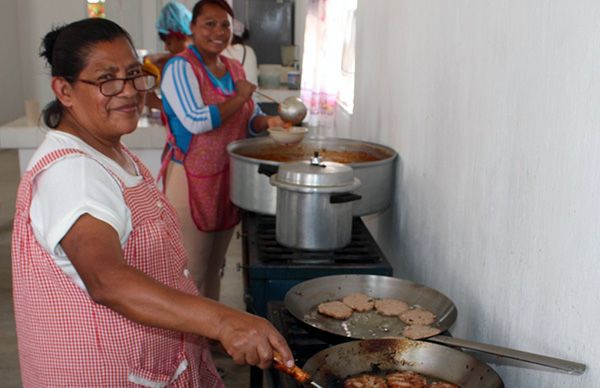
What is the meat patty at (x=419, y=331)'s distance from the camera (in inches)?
50.8

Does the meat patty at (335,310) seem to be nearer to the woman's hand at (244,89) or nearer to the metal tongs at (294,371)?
the metal tongs at (294,371)

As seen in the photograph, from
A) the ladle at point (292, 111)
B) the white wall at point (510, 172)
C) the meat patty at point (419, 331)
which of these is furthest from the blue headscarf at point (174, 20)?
the meat patty at point (419, 331)

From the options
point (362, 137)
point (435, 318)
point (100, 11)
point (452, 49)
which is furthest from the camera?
point (100, 11)

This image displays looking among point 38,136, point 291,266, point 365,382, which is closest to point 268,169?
point 291,266

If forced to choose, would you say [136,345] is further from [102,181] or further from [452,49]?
[452,49]

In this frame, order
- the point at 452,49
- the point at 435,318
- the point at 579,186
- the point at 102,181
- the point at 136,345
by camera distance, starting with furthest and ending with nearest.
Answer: the point at 452,49 < the point at 435,318 < the point at 136,345 < the point at 102,181 < the point at 579,186

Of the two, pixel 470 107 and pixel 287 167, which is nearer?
pixel 470 107

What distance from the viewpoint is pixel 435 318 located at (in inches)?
55.6

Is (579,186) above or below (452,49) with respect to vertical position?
below

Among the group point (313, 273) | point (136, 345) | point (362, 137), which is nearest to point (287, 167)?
point (313, 273)

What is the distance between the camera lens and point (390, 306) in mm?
1473

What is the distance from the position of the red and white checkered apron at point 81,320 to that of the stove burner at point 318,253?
39 cm

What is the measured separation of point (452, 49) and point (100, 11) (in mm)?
6831

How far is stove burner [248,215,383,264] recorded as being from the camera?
1692 millimetres
